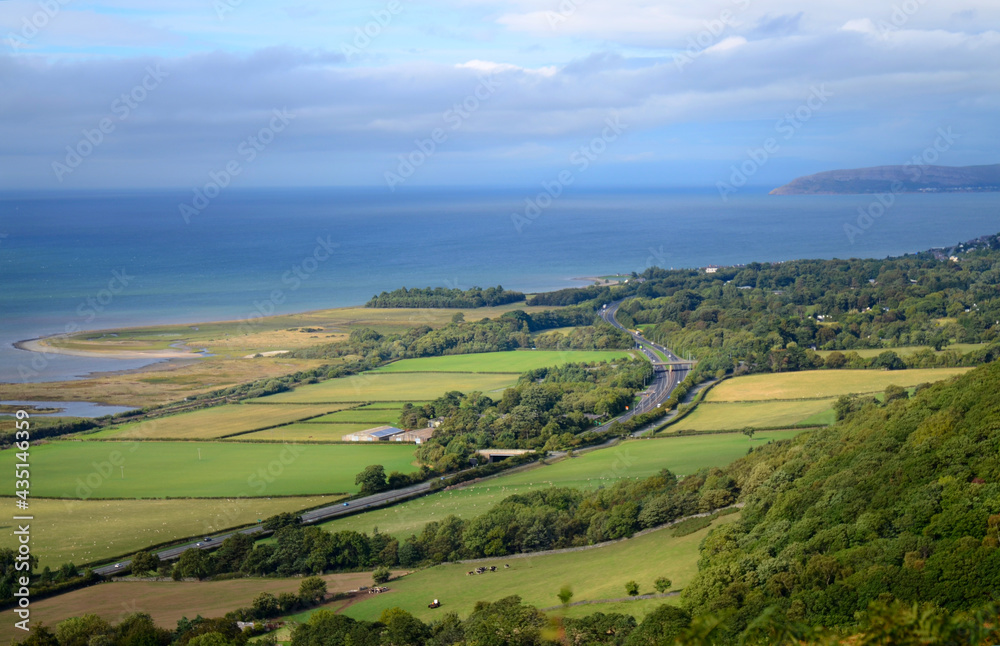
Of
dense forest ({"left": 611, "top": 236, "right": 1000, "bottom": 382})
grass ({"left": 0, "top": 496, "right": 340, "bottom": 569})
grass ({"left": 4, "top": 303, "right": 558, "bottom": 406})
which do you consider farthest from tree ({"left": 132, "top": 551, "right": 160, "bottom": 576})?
dense forest ({"left": 611, "top": 236, "right": 1000, "bottom": 382})

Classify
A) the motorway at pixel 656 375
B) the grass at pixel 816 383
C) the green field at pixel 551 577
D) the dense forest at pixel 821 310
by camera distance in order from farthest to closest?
the dense forest at pixel 821 310 < the motorway at pixel 656 375 < the grass at pixel 816 383 < the green field at pixel 551 577

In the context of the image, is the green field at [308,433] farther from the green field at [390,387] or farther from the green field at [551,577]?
the green field at [551,577]

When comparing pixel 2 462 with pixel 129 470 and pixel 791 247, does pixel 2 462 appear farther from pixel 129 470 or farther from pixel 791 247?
pixel 791 247

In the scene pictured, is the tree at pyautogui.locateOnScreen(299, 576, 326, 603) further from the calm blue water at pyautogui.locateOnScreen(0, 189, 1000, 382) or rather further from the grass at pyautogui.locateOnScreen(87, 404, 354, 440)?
the calm blue water at pyautogui.locateOnScreen(0, 189, 1000, 382)

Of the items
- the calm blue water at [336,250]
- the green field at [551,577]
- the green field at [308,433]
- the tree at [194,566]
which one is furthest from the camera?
the calm blue water at [336,250]

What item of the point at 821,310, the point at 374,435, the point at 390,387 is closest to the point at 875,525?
the point at 374,435

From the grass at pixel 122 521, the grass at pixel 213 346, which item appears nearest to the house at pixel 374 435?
the grass at pixel 213 346

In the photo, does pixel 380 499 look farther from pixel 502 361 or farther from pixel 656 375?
pixel 502 361
